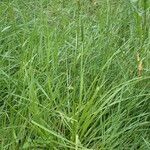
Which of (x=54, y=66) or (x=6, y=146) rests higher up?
(x=54, y=66)

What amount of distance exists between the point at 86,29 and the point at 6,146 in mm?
920

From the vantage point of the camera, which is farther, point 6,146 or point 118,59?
point 118,59

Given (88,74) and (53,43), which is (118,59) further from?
(53,43)

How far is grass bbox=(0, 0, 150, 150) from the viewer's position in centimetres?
170

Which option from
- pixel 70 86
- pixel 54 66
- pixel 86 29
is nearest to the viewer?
pixel 70 86

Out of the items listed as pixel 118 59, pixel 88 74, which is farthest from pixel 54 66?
pixel 118 59

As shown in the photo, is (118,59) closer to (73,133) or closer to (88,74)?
(88,74)

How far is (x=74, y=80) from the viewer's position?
1918mm

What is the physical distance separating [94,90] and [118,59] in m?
0.24

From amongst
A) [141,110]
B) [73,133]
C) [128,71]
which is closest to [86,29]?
[128,71]

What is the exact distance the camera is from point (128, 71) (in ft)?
6.40

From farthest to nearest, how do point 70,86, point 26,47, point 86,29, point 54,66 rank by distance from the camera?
point 86,29 → point 26,47 → point 54,66 → point 70,86

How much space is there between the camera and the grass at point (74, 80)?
5.57 ft

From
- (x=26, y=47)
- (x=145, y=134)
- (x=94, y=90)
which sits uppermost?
(x=26, y=47)
